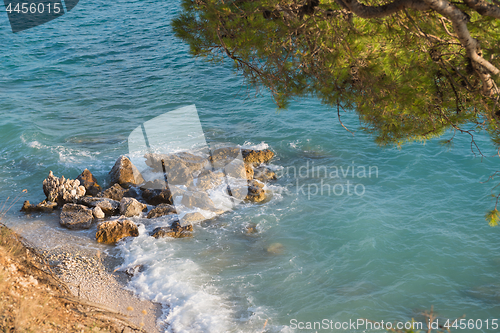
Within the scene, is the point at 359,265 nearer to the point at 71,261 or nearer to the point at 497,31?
the point at 497,31

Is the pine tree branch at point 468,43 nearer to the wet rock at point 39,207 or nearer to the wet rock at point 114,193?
the wet rock at point 114,193

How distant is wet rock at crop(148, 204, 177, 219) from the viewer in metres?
9.02

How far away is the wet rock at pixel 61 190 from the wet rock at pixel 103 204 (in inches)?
10.2

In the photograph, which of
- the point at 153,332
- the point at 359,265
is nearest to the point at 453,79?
the point at 359,265

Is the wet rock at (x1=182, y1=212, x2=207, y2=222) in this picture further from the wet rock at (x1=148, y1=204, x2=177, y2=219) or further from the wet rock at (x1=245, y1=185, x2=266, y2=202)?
the wet rock at (x1=245, y1=185, x2=266, y2=202)

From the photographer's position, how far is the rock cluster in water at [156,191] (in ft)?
27.6

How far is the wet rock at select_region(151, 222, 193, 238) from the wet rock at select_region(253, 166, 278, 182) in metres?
3.26

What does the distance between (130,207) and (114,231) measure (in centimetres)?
112

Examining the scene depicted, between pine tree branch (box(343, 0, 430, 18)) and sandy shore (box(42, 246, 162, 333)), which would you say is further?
sandy shore (box(42, 246, 162, 333))

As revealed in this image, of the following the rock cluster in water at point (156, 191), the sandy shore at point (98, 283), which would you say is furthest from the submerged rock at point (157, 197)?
the sandy shore at point (98, 283)

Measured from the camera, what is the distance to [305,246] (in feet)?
27.0

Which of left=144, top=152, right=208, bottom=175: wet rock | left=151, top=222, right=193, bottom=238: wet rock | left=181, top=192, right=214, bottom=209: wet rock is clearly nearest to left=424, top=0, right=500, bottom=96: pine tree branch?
left=151, top=222, right=193, bottom=238: wet rock

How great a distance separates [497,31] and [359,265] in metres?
5.34

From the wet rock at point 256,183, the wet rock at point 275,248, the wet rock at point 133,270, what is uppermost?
the wet rock at point 256,183
